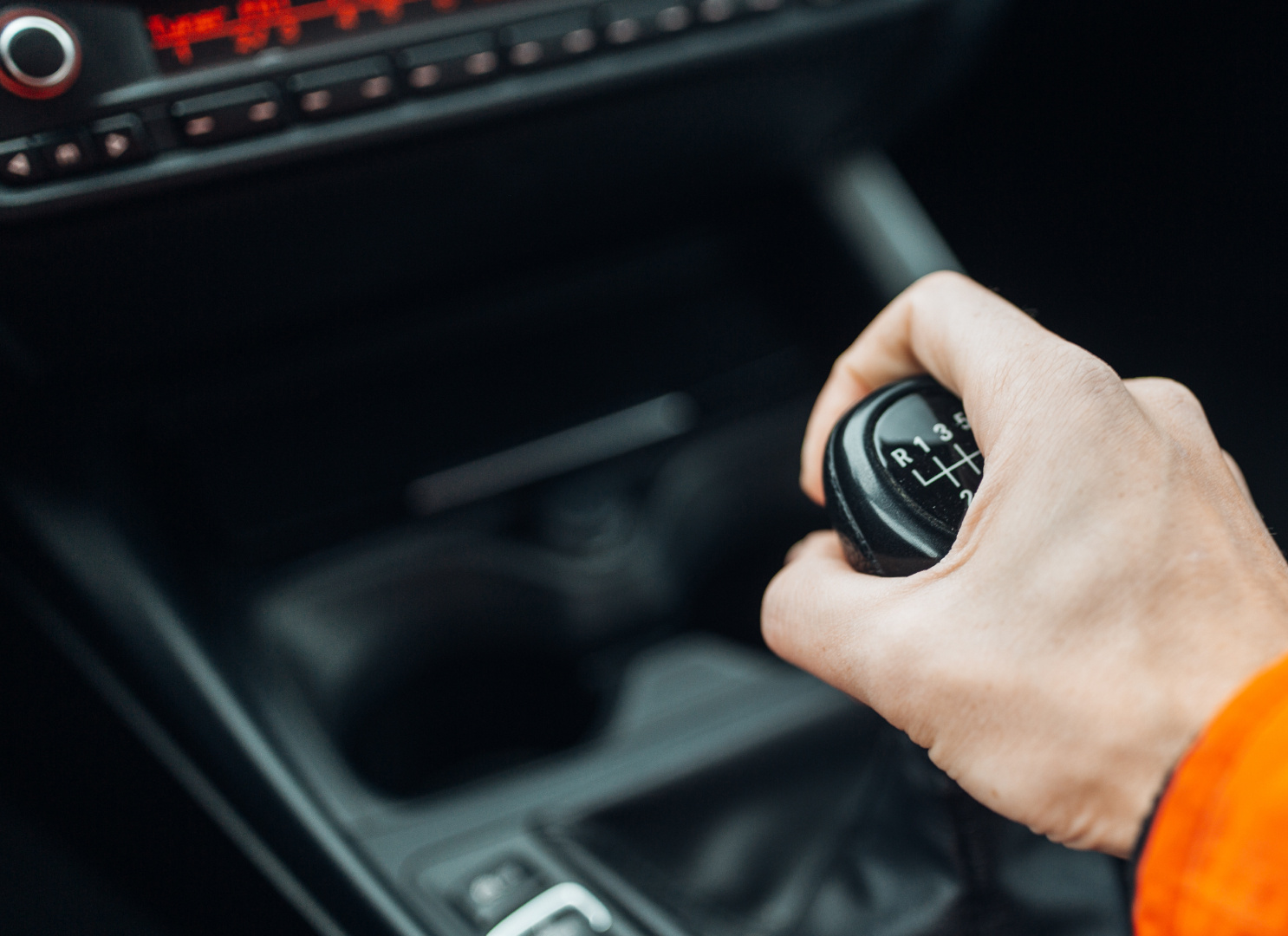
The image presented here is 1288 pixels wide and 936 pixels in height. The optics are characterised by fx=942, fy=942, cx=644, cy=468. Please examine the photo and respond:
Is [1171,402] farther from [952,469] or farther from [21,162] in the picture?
[21,162]

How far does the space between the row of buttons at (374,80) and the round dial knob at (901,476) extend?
0.31 metres

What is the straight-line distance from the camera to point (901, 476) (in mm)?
411

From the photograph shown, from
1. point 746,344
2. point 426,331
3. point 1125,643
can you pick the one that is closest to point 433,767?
point 426,331

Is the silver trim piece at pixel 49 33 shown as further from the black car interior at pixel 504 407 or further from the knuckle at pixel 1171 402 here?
the knuckle at pixel 1171 402

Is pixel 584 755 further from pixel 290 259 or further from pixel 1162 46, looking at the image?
pixel 1162 46

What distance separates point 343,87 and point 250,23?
0.06 m

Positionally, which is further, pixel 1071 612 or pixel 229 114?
pixel 229 114

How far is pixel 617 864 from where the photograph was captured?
1.99 ft

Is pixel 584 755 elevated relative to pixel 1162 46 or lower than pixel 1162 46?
lower

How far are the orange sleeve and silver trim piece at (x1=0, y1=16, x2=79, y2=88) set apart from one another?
58 cm

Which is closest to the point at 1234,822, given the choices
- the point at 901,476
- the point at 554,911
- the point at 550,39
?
the point at 901,476

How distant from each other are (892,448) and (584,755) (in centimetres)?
36

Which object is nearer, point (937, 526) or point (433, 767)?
point (937, 526)

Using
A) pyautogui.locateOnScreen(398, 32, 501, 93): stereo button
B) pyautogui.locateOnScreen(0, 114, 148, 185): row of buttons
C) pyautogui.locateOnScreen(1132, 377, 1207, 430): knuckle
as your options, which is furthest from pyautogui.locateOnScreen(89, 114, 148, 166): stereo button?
pyautogui.locateOnScreen(1132, 377, 1207, 430): knuckle
